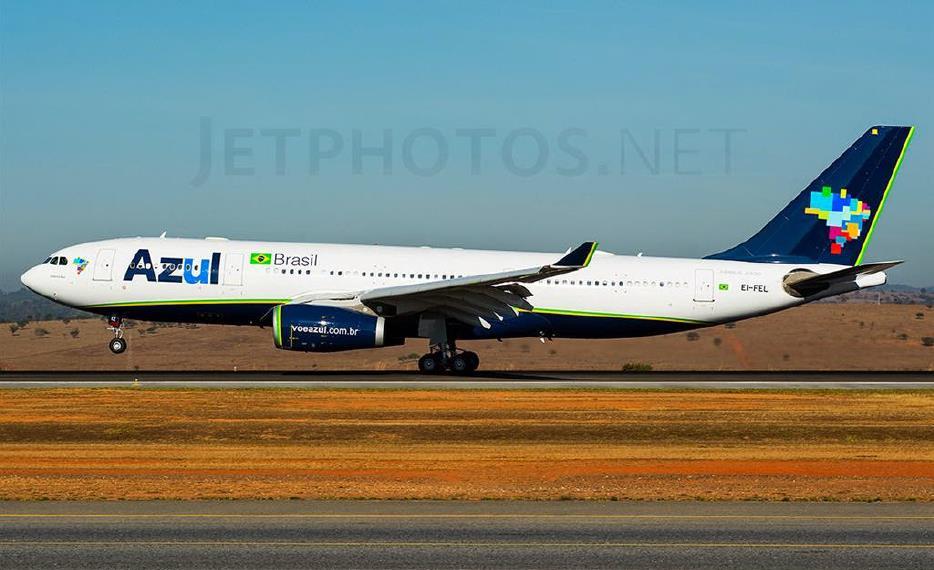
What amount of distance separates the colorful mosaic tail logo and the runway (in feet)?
15.6

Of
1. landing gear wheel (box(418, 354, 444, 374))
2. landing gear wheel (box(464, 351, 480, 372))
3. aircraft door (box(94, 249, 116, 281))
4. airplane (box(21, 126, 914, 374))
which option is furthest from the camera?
landing gear wheel (box(464, 351, 480, 372))

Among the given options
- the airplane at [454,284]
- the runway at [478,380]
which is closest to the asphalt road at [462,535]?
the runway at [478,380]

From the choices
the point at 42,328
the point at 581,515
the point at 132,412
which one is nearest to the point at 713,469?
the point at 581,515

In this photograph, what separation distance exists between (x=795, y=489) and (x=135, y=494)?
9962 mm

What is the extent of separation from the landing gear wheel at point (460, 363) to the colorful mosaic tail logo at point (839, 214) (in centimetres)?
1291

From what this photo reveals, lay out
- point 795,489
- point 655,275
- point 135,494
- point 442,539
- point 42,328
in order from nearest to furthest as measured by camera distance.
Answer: point 442,539, point 135,494, point 795,489, point 655,275, point 42,328

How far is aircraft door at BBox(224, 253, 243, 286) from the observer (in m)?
39.8

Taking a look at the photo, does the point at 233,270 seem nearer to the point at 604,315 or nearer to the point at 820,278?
the point at 604,315

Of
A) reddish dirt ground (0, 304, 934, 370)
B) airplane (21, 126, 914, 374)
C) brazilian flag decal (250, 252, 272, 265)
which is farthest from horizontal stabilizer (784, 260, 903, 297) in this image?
brazilian flag decal (250, 252, 272, 265)

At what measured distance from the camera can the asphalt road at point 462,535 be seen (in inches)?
515

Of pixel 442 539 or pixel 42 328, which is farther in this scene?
pixel 42 328

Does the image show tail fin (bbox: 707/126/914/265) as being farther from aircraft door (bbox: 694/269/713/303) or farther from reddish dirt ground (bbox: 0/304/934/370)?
reddish dirt ground (bbox: 0/304/934/370)

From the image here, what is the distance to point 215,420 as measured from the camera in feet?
91.7

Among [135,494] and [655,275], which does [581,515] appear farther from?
[655,275]
